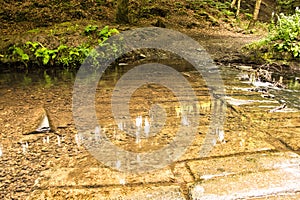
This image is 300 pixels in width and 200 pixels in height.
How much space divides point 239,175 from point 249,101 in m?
1.93

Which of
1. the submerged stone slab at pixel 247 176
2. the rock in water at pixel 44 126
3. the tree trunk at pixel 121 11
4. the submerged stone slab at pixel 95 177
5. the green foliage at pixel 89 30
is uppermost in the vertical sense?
the tree trunk at pixel 121 11

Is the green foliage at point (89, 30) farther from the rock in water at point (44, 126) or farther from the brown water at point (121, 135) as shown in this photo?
the rock in water at point (44, 126)

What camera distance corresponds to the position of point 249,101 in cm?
362

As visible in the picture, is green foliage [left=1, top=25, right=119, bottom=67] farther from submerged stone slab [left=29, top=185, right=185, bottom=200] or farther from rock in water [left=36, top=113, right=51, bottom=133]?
submerged stone slab [left=29, top=185, right=185, bottom=200]

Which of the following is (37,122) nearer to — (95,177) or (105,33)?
(95,177)

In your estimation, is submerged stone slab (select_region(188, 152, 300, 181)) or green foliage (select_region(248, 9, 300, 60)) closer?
submerged stone slab (select_region(188, 152, 300, 181))

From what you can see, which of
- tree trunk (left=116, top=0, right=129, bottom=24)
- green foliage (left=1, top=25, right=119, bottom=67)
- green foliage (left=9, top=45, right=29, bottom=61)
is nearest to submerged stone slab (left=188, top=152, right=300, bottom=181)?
green foliage (left=1, top=25, right=119, bottom=67)

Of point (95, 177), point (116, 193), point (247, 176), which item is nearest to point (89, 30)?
point (95, 177)

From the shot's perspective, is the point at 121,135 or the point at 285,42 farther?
the point at 285,42

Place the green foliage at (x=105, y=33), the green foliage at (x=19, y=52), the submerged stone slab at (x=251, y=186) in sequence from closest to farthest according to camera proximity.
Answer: the submerged stone slab at (x=251, y=186), the green foliage at (x=19, y=52), the green foliage at (x=105, y=33)

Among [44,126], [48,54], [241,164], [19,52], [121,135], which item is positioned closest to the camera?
[241,164]

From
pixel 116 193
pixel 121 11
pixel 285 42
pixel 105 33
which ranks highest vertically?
pixel 121 11

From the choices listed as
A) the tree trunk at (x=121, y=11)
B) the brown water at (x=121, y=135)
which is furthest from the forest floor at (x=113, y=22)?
the brown water at (x=121, y=135)

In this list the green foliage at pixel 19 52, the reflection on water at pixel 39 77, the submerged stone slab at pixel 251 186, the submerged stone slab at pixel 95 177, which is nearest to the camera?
the submerged stone slab at pixel 251 186
